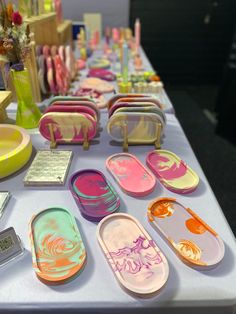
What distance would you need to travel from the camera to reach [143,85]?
56.2 inches

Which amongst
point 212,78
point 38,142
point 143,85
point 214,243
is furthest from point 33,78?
point 212,78

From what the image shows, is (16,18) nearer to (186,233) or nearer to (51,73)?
(51,73)

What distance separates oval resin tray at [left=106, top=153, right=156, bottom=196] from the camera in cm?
76

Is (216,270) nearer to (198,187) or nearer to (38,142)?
(198,187)

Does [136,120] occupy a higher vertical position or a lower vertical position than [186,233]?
higher

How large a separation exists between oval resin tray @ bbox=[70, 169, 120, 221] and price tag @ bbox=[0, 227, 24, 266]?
0.54 ft

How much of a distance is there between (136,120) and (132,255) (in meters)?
0.48

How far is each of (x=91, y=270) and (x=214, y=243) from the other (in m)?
0.28

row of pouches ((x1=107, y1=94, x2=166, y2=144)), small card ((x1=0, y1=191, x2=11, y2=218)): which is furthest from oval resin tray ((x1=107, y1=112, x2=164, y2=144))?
small card ((x1=0, y1=191, x2=11, y2=218))

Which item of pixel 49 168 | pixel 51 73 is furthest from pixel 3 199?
pixel 51 73

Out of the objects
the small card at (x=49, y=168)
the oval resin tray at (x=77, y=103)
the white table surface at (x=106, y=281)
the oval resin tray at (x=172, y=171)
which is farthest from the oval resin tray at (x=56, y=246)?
the oval resin tray at (x=77, y=103)

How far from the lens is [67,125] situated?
3.07 ft

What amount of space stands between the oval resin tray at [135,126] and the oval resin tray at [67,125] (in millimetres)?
70

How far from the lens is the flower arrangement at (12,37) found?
0.91 metres
